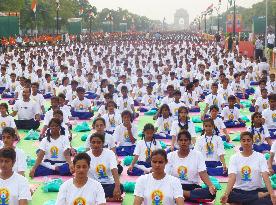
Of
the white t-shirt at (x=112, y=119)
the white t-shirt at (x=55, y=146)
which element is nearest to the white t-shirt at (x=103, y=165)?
the white t-shirt at (x=55, y=146)

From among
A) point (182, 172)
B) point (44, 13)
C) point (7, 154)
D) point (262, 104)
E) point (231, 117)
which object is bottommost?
point (231, 117)

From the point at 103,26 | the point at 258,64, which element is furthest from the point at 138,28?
the point at 258,64

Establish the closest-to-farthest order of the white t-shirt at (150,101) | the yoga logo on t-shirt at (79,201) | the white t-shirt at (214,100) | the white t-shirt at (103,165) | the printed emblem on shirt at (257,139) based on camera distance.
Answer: the yoga logo on t-shirt at (79,201) < the white t-shirt at (103,165) < the printed emblem on shirt at (257,139) < the white t-shirt at (214,100) < the white t-shirt at (150,101)

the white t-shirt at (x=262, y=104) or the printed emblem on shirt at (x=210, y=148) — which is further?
the white t-shirt at (x=262, y=104)

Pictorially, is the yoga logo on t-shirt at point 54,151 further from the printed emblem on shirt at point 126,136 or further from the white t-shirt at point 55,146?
the printed emblem on shirt at point 126,136

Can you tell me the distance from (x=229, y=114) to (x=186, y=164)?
21.6ft

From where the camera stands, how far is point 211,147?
9.23 meters

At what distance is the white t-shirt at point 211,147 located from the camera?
903 cm

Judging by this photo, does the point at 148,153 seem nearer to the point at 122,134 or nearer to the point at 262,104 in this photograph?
the point at 122,134

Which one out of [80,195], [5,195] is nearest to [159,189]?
[80,195]

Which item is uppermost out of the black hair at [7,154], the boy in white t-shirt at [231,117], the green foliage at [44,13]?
the green foliage at [44,13]

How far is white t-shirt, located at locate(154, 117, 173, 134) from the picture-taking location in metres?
11.9

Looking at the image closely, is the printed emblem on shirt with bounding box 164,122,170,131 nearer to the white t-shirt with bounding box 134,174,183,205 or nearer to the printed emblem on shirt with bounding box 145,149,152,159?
the printed emblem on shirt with bounding box 145,149,152,159

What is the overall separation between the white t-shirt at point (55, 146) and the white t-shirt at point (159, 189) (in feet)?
10.5
